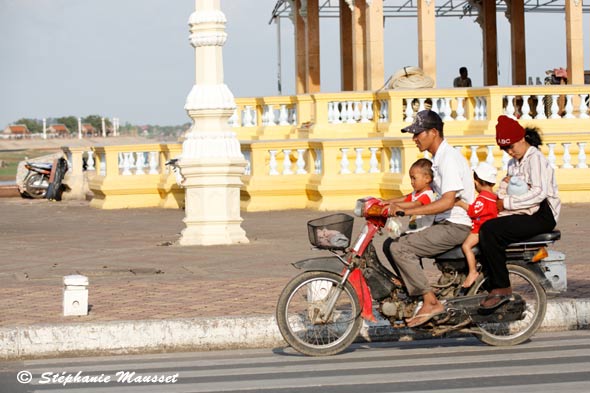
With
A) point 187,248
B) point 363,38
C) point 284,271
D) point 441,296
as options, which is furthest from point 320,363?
point 363,38

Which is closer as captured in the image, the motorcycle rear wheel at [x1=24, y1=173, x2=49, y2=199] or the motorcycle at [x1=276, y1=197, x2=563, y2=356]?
the motorcycle at [x1=276, y1=197, x2=563, y2=356]

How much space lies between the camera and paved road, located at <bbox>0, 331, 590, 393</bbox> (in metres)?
8.72

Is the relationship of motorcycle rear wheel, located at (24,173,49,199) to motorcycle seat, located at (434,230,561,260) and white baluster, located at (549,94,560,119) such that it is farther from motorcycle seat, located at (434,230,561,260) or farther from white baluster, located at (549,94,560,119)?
motorcycle seat, located at (434,230,561,260)

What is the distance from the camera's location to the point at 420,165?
403 inches

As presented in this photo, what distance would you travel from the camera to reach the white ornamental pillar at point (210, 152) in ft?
→ 57.6

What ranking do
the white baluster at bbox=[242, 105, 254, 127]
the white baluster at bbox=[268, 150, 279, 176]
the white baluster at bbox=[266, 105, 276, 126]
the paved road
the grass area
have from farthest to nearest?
1. the grass area
2. the white baluster at bbox=[242, 105, 254, 127]
3. the white baluster at bbox=[266, 105, 276, 126]
4. the white baluster at bbox=[268, 150, 279, 176]
5. the paved road

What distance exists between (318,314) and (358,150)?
47.9 feet

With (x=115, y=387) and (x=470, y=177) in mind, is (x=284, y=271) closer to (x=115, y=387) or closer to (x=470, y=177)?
(x=470, y=177)

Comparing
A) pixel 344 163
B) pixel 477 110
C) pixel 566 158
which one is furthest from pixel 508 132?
pixel 477 110

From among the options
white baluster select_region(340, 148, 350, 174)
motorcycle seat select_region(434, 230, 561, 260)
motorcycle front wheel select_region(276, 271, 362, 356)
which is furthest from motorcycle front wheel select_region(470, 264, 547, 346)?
white baluster select_region(340, 148, 350, 174)

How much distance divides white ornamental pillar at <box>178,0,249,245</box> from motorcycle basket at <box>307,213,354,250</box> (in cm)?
783

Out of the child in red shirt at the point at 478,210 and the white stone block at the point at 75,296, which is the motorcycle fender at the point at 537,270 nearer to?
the child in red shirt at the point at 478,210

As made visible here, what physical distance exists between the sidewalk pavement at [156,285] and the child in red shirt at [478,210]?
1.10 meters

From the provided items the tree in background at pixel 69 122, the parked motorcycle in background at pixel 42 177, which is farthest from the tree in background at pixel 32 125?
the parked motorcycle in background at pixel 42 177
